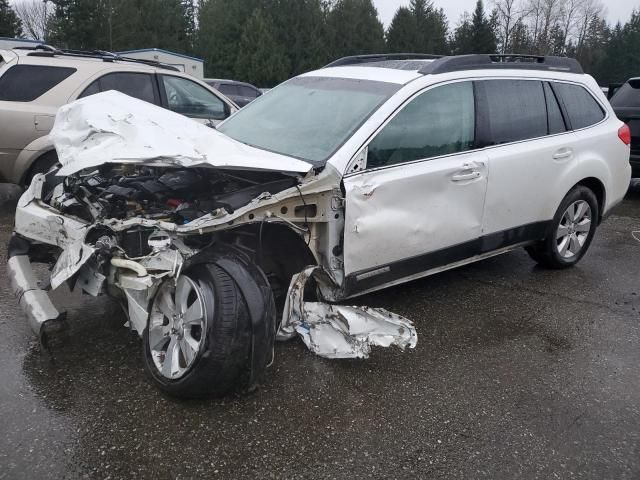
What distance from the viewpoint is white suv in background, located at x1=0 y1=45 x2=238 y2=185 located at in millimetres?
6121

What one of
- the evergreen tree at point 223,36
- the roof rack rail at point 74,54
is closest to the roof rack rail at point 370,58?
the roof rack rail at point 74,54

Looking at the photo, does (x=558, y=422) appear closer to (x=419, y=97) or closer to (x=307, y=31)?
(x=419, y=97)

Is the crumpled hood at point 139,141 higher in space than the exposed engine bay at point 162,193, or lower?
higher

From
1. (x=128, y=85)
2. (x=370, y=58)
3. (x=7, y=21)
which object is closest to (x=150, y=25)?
(x=7, y=21)

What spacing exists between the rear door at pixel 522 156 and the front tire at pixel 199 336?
2195 mm

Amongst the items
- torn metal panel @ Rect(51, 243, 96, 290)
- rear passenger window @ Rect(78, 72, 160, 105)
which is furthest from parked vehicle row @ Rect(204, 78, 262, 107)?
torn metal panel @ Rect(51, 243, 96, 290)

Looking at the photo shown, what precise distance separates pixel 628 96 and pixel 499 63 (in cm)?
565

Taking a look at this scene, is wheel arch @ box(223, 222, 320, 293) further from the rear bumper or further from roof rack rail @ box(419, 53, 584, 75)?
roof rack rail @ box(419, 53, 584, 75)

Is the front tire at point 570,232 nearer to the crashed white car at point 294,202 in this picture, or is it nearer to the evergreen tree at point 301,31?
the crashed white car at point 294,202

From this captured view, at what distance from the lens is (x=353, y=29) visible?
158ft

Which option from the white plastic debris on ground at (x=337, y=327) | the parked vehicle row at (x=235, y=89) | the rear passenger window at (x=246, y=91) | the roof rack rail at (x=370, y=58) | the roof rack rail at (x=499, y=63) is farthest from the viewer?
the rear passenger window at (x=246, y=91)

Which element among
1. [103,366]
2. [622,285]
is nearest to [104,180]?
[103,366]

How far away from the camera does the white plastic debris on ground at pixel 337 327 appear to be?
3.27 metres

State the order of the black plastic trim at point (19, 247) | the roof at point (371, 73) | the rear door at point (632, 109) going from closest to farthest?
the black plastic trim at point (19, 247) → the roof at point (371, 73) → the rear door at point (632, 109)
